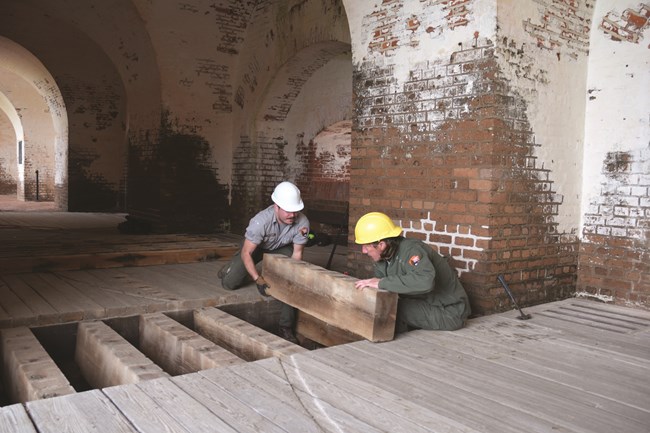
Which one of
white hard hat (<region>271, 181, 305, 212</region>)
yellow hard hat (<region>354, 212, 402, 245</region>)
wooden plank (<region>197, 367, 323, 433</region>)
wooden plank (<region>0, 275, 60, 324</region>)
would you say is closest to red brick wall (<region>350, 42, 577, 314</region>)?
white hard hat (<region>271, 181, 305, 212</region>)

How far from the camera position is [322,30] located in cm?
699

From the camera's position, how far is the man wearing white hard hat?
14.5ft

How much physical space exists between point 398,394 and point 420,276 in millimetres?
919

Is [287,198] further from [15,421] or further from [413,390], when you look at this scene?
[15,421]

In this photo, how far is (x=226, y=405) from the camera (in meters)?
2.40

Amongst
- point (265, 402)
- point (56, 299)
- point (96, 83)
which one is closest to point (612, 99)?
point (265, 402)

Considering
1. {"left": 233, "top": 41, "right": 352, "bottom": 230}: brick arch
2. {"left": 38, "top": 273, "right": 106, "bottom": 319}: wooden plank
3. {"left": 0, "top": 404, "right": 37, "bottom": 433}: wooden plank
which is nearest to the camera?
{"left": 0, "top": 404, "right": 37, "bottom": 433}: wooden plank

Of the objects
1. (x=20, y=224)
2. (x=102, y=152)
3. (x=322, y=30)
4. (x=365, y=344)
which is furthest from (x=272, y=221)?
(x=102, y=152)

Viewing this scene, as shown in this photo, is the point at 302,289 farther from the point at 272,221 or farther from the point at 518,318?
the point at 518,318

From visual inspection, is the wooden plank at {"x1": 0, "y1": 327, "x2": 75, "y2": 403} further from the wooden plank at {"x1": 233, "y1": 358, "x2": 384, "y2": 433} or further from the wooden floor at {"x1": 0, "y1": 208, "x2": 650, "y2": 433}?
the wooden plank at {"x1": 233, "y1": 358, "x2": 384, "y2": 433}

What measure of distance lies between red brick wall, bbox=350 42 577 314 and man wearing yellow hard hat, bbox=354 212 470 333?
19.9 inches

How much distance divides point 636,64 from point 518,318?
218 cm

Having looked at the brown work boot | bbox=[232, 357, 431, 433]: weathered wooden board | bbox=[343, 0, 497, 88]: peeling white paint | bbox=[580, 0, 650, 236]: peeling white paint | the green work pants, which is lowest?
the brown work boot

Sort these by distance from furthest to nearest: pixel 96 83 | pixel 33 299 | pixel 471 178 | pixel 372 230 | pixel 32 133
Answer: pixel 32 133
pixel 96 83
pixel 33 299
pixel 471 178
pixel 372 230
